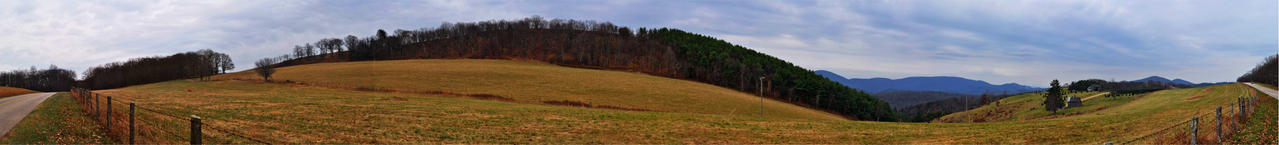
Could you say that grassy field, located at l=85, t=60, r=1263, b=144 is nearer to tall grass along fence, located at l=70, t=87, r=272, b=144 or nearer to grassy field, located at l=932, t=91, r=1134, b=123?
tall grass along fence, located at l=70, t=87, r=272, b=144

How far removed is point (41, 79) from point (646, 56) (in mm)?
122956

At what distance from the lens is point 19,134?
1617cm

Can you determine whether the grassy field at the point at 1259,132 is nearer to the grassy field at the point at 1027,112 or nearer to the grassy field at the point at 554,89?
the grassy field at the point at 554,89

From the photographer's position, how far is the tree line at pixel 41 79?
107 metres

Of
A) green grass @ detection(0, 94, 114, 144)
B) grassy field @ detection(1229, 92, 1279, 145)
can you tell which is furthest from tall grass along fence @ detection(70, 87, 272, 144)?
grassy field @ detection(1229, 92, 1279, 145)

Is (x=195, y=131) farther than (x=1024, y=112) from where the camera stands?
No

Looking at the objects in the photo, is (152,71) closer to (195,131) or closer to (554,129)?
(554,129)

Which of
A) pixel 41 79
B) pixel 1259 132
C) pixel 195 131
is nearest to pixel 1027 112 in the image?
pixel 1259 132

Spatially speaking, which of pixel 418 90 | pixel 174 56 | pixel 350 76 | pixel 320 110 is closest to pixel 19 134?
pixel 320 110

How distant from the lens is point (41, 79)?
367 feet

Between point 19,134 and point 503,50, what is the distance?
169 metres

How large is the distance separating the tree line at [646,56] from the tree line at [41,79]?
51.2 m

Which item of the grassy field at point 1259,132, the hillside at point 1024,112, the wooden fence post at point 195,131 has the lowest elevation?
the hillside at point 1024,112

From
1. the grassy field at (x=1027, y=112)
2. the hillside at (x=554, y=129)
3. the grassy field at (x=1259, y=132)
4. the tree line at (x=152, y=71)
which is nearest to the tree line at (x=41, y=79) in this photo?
the tree line at (x=152, y=71)
